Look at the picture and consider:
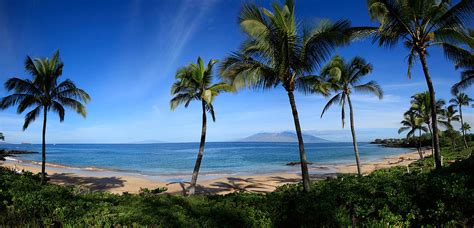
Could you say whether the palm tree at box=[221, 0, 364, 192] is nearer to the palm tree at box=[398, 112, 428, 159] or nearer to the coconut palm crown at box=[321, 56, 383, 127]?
the coconut palm crown at box=[321, 56, 383, 127]

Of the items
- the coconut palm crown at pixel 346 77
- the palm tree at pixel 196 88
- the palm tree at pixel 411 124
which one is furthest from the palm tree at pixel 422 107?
the palm tree at pixel 196 88

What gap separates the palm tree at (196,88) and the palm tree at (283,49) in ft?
14.7

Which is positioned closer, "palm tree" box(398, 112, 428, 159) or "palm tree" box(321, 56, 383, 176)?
"palm tree" box(321, 56, 383, 176)

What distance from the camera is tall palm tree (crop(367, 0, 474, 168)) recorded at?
1040 cm

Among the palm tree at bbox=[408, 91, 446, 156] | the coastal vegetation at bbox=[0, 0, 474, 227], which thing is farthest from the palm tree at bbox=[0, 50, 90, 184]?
the palm tree at bbox=[408, 91, 446, 156]

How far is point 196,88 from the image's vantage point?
15.8 metres

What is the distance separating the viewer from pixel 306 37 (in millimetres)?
10188

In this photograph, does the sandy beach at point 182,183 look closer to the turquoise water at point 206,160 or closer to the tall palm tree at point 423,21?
the turquoise water at point 206,160

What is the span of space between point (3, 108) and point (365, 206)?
792 inches

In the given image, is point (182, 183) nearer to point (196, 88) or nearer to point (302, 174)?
point (196, 88)

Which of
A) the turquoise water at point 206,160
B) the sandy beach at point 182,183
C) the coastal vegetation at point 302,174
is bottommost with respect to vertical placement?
the turquoise water at point 206,160

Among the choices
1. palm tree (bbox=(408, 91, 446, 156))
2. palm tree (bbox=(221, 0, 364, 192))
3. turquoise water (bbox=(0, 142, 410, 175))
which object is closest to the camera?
palm tree (bbox=(221, 0, 364, 192))

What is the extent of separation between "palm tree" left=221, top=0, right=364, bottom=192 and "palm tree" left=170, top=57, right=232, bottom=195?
4.48m

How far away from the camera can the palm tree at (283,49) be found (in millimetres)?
9703
